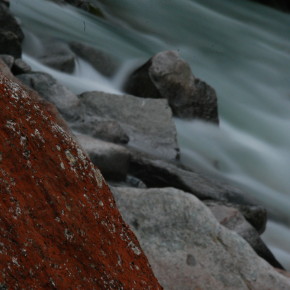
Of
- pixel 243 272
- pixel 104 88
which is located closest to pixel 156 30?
pixel 104 88

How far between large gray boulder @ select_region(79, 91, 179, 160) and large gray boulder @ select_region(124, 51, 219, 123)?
3.19 ft

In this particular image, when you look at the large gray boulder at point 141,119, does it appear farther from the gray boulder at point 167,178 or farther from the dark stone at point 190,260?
the dark stone at point 190,260

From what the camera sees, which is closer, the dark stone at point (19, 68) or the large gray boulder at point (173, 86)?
the dark stone at point (19, 68)

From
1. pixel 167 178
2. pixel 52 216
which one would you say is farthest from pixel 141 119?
pixel 52 216

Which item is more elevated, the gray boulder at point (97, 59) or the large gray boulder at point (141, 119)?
the large gray boulder at point (141, 119)

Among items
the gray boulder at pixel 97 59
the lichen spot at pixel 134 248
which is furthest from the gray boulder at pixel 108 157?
the gray boulder at pixel 97 59

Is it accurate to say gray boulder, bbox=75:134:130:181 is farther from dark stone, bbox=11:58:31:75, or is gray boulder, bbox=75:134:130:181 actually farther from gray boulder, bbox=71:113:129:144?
dark stone, bbox=11:58:31:75

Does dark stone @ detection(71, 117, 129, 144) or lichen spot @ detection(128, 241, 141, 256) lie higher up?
lichen spot @ detection(128, 241, 141, 256)

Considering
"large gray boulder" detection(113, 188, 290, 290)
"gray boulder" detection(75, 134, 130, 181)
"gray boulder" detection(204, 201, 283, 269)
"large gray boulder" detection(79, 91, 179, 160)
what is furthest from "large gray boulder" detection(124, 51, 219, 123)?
"large gray boulder" detection(113, 188, 290, 290)

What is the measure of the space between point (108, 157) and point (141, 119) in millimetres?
2366

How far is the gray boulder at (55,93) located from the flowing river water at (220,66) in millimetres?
1555

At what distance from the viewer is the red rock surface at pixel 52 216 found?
6.07 feet

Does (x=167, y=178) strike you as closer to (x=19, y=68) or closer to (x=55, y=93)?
(x=55, y=93)

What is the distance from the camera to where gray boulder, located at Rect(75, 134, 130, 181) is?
6.01 m
